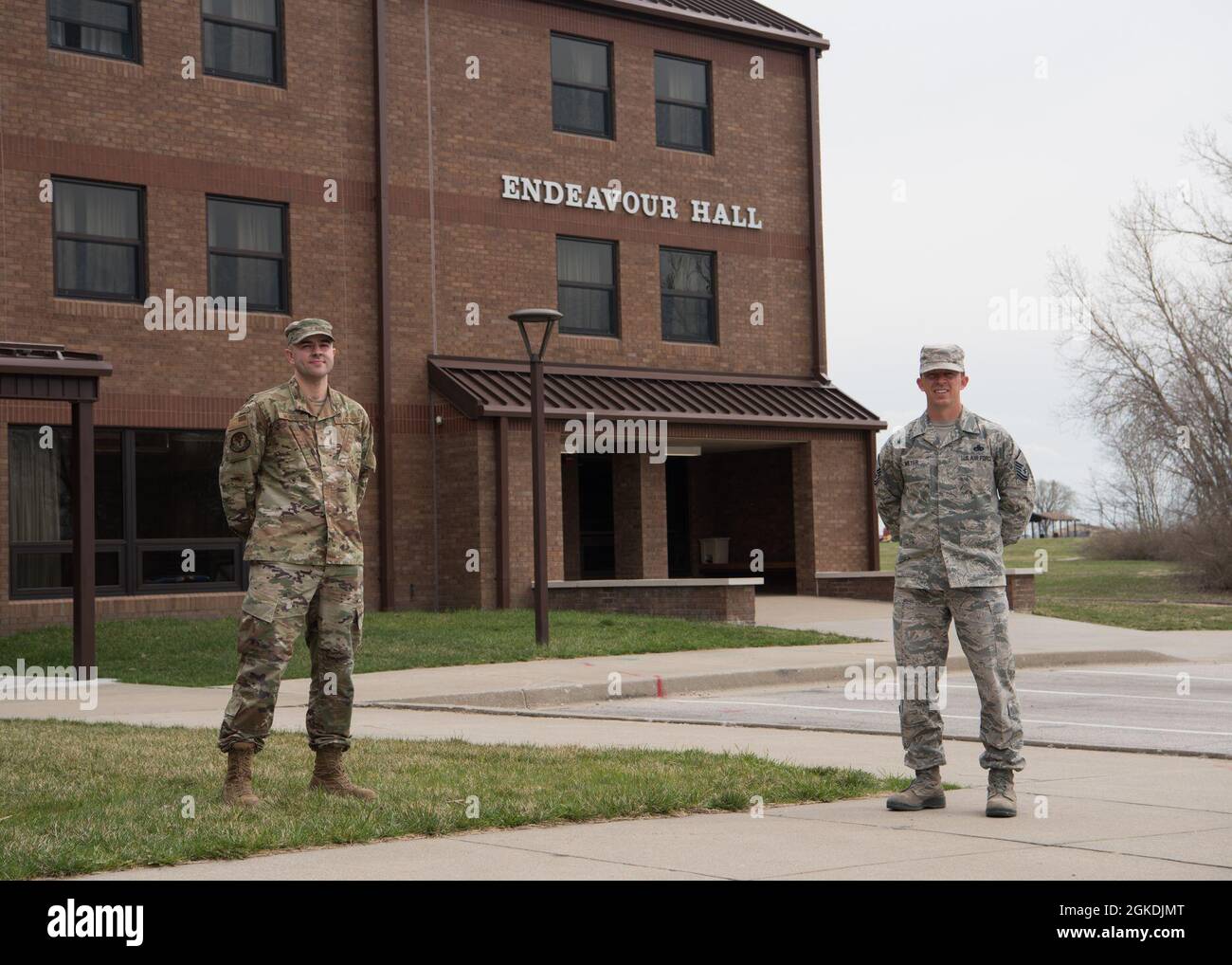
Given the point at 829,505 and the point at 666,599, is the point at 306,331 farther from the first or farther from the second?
the point at 829,505

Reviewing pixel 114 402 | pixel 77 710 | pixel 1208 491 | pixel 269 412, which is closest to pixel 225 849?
pixel 269 412

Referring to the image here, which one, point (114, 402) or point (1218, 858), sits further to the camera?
point (114, 402)

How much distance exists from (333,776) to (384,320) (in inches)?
686

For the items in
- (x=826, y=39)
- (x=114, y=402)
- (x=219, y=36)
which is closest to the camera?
(x=114, y=402)

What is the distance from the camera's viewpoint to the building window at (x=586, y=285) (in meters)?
27.2

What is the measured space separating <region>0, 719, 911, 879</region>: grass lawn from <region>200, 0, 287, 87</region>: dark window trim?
15.3 meters

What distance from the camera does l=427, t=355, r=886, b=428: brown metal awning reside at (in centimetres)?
2480

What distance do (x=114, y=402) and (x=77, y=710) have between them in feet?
30.9

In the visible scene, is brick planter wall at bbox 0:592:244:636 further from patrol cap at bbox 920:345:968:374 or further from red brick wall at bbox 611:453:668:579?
patrol cap at bbox 920:345:968:374

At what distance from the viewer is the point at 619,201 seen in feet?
91.4

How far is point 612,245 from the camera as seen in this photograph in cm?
→ 2795

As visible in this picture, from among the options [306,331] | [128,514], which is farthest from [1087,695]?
[128,514]

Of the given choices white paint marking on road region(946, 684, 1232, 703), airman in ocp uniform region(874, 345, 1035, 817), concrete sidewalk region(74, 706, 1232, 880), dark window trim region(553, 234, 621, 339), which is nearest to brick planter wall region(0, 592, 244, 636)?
dark window trim region(553, 234, 621, 339)

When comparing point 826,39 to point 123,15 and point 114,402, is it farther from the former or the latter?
point 114,402
